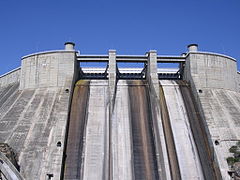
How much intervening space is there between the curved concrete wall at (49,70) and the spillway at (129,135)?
189 cm

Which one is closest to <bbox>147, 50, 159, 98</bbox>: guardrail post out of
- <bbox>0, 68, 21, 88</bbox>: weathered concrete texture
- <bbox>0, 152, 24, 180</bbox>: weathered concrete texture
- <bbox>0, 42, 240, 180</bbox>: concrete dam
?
<bbox>0, 42, 240, 180</bbox>: concrete dam

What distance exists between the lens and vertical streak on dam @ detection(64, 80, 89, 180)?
22.9 m

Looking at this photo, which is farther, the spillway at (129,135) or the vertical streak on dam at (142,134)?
the spillway at (129,135)

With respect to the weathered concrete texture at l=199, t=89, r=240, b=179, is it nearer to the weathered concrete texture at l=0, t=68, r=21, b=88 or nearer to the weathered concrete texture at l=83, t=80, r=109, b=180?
the weathered concrete texture at l=83, t=80, r=109, b=180

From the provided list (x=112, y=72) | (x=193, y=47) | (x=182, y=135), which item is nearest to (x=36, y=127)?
(x=112, y=72)

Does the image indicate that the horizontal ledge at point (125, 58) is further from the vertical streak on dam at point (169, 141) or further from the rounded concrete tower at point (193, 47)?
the vertical streak on dam at point (169, 141)

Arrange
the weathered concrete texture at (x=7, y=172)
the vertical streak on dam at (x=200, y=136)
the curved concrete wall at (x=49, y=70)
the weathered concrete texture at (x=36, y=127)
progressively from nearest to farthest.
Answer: the weathered concrete texture at (x=7, y=172) → the weathered concrete texture at (x=36, y=127) → the vertical streak on dam at (x=200, y=136) → the curved concrete wall at (x=49, y=70)

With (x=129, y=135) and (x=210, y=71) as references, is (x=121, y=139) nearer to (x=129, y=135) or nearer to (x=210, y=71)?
(x=129, y=135)

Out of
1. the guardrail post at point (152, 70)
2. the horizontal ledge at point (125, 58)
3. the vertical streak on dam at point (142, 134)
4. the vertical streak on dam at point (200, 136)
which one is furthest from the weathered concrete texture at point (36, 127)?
the vertical streak on dam at point (200, 136)

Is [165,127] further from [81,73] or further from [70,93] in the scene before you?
[81,73]

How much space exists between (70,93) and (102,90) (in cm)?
331

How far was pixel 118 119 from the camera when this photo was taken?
26.8 m

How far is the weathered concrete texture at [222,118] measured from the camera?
78.2 feet

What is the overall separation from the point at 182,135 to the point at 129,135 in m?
4.34
